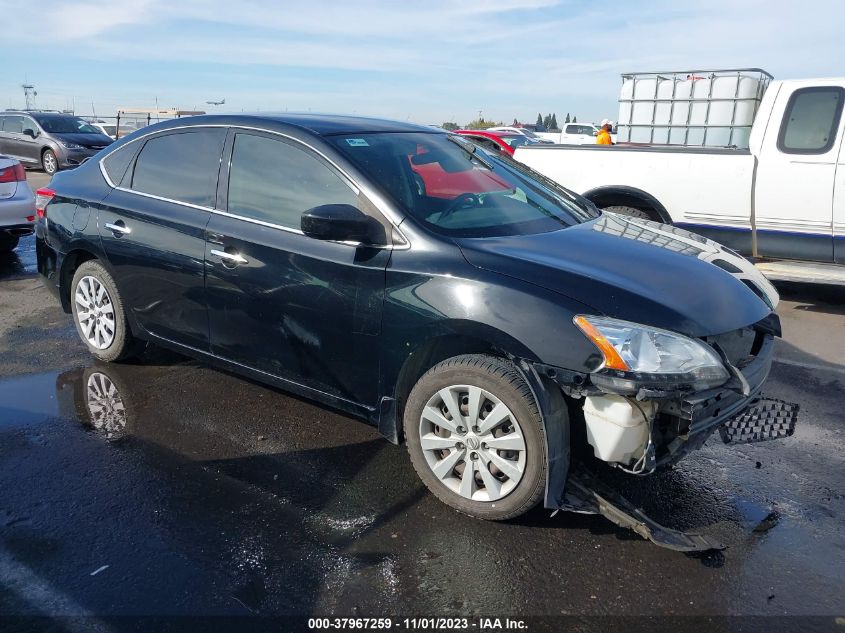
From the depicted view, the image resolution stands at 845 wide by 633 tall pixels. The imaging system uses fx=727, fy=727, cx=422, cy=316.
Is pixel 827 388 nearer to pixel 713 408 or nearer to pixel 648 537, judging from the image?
pixel 713 408

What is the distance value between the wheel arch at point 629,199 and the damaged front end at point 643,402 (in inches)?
170

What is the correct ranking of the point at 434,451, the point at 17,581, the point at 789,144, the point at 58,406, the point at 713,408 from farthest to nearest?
the point at 789,144 < the point at 58,406 < the point at 434,451 < the point at 713,408 < the point at 17,581

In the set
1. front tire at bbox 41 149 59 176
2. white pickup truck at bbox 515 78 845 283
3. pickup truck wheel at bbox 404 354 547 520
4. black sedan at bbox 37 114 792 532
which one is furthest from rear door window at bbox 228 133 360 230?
front tire at bbox 41 149 59 176

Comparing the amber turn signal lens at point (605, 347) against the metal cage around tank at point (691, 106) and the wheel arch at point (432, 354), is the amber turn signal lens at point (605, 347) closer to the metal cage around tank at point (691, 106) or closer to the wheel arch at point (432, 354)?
the wheel arch at point (432, 354)

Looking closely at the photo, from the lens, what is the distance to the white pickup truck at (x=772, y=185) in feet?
21.5

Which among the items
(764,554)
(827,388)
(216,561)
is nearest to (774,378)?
(827,388)

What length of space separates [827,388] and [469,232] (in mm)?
3037

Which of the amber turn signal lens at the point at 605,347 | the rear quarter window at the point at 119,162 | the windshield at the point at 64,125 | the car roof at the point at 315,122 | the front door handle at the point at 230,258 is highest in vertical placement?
the windshield at the point at 64,125

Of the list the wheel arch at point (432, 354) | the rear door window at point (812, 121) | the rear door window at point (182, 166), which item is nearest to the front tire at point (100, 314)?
the rear door window at point (182, 166)

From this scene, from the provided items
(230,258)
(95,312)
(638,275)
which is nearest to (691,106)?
(638,275)

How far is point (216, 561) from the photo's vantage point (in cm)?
291

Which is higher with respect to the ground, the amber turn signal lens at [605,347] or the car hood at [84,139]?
the car hood at [84,139]

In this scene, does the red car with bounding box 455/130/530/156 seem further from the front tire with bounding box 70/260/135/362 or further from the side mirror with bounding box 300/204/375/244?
the front tire with bounding box 70/260/135/362

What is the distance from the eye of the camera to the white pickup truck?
6.56 metres
